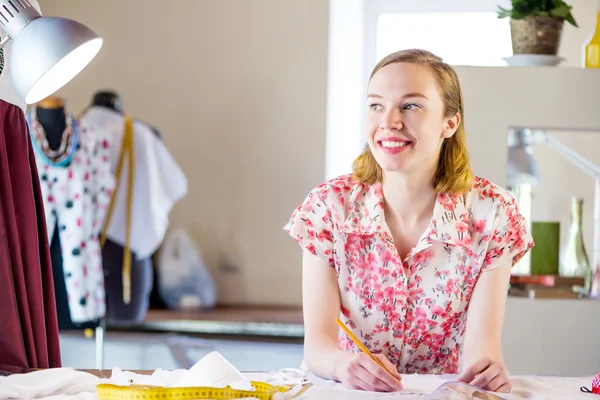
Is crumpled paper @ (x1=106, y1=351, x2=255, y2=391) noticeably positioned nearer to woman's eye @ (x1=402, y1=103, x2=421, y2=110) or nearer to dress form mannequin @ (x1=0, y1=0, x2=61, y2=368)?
dress form mannequin @ (x1=0, y1=0, x2=61, y2=368)

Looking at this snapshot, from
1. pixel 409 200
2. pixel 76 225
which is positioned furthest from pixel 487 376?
pixel 76 225

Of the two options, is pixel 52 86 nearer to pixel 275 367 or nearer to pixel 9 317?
pixel 9 317

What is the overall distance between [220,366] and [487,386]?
445mm

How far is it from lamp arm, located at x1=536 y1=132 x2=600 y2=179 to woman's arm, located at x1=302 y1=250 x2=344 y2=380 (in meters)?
0.96

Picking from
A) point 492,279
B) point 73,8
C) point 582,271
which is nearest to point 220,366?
point 492,279

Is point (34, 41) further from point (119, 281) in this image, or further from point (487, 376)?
point (119, 281)

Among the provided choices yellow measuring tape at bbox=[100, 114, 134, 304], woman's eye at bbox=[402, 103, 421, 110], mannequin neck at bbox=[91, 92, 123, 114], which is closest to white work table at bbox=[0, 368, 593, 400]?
woman's eye at bbox=[402, 103, 421, 110]

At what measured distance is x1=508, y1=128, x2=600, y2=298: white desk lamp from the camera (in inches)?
87.6

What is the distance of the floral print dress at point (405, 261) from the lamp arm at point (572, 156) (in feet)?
2.29

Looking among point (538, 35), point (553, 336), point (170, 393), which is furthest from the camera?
point (538, 35)

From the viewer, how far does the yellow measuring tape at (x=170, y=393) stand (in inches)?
44.7

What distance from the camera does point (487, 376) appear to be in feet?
4.46

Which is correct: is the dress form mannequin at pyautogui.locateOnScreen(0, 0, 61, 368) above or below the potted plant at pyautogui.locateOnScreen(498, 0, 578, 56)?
below

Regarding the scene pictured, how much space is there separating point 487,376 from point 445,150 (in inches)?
21.2
